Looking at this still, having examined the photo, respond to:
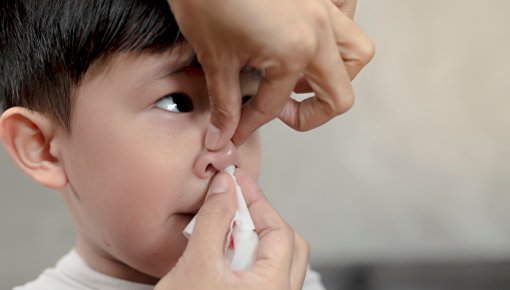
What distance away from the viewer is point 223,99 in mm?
802

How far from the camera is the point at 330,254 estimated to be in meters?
2.01

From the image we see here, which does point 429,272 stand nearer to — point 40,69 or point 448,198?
point 448,198

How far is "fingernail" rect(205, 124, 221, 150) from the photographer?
2.93ft

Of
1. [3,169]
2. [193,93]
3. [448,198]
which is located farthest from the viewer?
[3,169]

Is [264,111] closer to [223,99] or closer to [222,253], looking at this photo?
[223,99]

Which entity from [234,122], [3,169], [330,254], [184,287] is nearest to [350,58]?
[234,122]

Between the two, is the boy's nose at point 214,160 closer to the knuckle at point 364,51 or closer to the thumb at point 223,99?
the thumb at point 223,99

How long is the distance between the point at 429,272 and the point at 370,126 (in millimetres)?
370

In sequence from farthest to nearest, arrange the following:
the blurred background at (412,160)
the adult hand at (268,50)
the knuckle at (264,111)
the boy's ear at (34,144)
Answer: the blurred background at (412,160) < the boy's ear at (34,144) < the knuckle at (264,111) < the adult hand at (268,50)

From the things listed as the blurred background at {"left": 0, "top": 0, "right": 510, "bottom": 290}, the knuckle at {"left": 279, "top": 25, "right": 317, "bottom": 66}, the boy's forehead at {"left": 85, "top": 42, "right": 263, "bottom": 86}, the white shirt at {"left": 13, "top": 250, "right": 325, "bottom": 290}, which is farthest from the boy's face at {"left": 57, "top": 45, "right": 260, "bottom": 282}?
the blurred background at {"left": 0, "top": 0, "right": 510, "bottom": 290}

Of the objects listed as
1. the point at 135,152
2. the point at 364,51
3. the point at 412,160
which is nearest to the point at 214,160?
the point at 135,152

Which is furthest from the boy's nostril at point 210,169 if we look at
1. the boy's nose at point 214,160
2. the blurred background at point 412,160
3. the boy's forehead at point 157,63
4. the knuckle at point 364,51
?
the blurred background at point 412,160

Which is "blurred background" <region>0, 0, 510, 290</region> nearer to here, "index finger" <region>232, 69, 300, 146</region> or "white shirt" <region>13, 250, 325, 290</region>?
"white shirt" <region>13, 250, 325, 290</region>

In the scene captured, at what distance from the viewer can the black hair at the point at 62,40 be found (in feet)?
3.05
